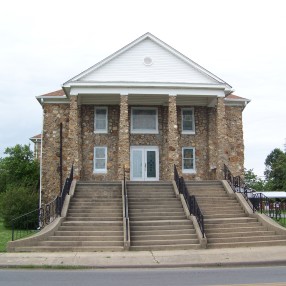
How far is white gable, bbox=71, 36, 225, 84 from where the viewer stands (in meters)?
24.7

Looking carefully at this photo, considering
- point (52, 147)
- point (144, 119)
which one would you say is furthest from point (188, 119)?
point (52, 147)

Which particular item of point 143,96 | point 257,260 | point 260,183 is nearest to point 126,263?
point 257,260

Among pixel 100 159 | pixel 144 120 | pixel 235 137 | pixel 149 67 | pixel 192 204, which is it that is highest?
pixel 149 67

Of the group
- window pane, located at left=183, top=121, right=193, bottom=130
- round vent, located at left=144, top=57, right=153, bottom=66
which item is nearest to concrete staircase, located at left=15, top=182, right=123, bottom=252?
window pane, located at left=183, top=121, right=193, bottom=130

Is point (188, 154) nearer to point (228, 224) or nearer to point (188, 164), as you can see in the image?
point (188, 164)

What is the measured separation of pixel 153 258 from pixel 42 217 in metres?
8.29

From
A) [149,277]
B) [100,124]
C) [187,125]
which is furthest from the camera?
[187,125]

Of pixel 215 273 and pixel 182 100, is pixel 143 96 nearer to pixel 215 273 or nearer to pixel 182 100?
pixel 182 100

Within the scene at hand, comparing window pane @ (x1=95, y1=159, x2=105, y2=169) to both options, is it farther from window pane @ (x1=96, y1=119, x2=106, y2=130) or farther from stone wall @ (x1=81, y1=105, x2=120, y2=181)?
window pane @ (x1=96, y1=119, x2=106, y2=130)

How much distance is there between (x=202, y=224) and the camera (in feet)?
53.6

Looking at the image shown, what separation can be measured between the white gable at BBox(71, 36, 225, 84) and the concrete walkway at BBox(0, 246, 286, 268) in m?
11.9

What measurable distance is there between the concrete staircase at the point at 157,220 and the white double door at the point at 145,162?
3.99 m

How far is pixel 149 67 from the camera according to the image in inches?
986

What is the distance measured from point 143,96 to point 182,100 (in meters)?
2.53
